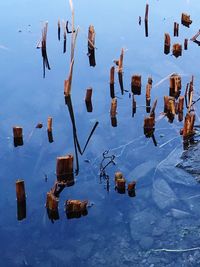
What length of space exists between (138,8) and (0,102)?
4469 mm

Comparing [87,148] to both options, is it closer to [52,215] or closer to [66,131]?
[66,131]

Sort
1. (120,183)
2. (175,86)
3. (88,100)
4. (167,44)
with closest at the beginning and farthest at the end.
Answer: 1. (120,183)
2. (88,100)
3. (175,86)
4. (167,44)

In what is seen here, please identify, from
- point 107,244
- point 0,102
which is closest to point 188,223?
point 107,244

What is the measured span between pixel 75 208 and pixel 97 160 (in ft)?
2.78

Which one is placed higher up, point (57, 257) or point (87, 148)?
point (87, 148)

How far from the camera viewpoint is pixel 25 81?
21.0 ft

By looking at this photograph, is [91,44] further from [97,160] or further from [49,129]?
[97,160]

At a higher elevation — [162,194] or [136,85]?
[136,85]

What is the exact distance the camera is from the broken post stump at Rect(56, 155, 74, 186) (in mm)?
4141

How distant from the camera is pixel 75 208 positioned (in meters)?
3.98

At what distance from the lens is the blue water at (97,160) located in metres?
3.69

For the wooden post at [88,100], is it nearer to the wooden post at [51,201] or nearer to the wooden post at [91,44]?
the wooden post at [91,44]

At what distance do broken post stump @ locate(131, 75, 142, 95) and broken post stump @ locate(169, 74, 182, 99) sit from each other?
0.44 m

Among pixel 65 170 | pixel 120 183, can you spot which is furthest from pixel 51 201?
pixel 120 183
